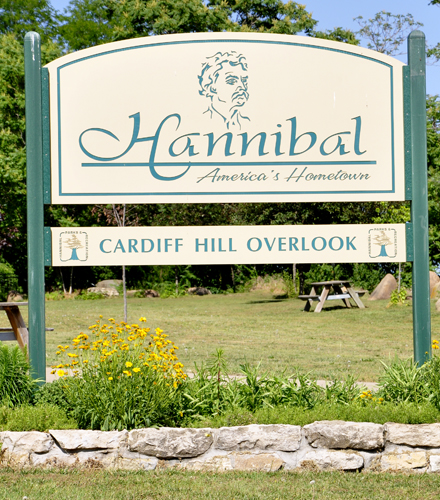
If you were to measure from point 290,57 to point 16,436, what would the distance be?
420 cm

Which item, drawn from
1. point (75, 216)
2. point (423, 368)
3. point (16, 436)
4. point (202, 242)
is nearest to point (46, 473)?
point (16, 436)

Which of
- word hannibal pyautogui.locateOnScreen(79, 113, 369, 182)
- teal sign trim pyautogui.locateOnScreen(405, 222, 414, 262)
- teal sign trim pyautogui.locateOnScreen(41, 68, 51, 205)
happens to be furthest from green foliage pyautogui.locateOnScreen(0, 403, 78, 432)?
teal sign trim pyautogui.locateOnScreen(405, 222, 414, 262)

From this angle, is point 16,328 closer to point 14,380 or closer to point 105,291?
point 14,380

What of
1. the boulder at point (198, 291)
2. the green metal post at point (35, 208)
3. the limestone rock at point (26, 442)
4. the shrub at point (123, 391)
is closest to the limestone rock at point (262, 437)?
the shrub at point (123, 391)

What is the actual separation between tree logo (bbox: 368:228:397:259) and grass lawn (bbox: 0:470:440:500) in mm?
2125

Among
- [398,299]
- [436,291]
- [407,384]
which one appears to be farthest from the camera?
[436,291]

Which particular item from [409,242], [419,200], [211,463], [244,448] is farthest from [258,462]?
[419,200]

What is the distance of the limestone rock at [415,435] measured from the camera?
450 centimetres

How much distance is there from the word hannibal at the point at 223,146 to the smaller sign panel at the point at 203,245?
544 millimetres

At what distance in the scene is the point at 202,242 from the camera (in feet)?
18.8

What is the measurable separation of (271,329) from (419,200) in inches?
314

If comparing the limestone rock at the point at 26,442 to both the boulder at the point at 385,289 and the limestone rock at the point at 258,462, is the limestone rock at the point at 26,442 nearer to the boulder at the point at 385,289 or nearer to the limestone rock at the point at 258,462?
the limestone rock at the point at 258,462

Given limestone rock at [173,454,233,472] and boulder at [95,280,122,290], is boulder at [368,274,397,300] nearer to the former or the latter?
boulder at [95,280,122,290]

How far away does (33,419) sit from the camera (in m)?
4.68
